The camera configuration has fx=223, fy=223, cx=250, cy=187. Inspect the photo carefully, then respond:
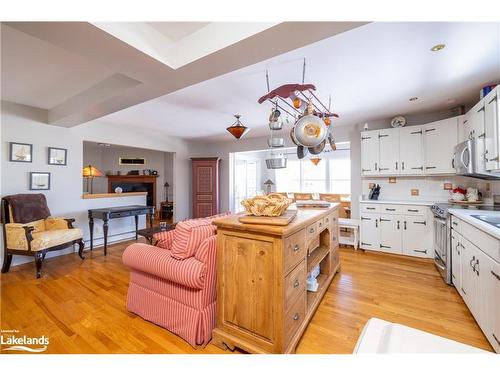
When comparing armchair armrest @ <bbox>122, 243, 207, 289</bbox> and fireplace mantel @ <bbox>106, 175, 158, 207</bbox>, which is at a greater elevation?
fireplace mantel @ <bbox>106, 175, 158, 207</bbox>

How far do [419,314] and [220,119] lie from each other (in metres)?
3.71

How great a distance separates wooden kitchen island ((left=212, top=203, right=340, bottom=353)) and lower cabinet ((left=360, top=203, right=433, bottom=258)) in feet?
8.54

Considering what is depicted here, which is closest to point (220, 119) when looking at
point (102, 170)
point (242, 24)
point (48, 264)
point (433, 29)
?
A: point (242, 24)

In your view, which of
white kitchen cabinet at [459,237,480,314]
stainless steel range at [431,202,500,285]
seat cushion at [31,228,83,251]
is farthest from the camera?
seat cushion at [31,228,83,251]

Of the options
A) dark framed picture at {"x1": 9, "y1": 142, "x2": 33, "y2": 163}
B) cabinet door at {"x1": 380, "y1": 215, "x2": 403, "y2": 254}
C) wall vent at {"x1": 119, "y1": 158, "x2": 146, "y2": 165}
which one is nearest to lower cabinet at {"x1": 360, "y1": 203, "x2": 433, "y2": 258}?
cabinet door at {"x1": 380, "y1": 215, "x2": 403, "y2": 254}

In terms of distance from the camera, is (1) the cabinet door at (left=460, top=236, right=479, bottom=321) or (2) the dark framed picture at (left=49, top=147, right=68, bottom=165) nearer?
(1) the cabinet door at (left=460, top=236, right=479, bottom=321)

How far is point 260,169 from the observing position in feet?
28.7

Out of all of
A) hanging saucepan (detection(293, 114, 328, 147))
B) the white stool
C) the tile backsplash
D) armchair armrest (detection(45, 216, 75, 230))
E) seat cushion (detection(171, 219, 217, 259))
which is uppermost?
hanging saucepan (detection(293, 114, 328, 147))

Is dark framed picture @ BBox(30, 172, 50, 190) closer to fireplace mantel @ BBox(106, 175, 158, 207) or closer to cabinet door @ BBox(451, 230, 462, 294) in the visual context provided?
fireplace mantel @ BBox(106, 175, 158, 207)

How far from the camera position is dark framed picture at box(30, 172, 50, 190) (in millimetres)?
3420

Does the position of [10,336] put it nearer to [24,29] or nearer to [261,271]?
[261,271]

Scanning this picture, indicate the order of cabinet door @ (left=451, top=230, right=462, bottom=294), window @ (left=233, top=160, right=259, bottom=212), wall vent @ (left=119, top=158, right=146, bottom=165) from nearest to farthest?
cabinet door @ (left=451, top=230, right=462, bottom=294)
window @ (left=233, top=160, right=259, bottom=212)
wall vent @ (left=119, top=158, right=146, bottom=165)

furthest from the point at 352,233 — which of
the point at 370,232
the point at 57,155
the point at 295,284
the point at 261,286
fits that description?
the point at 57,155

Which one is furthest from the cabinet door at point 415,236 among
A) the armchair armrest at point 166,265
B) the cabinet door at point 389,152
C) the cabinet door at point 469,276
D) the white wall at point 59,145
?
the white wall at point 59,145
